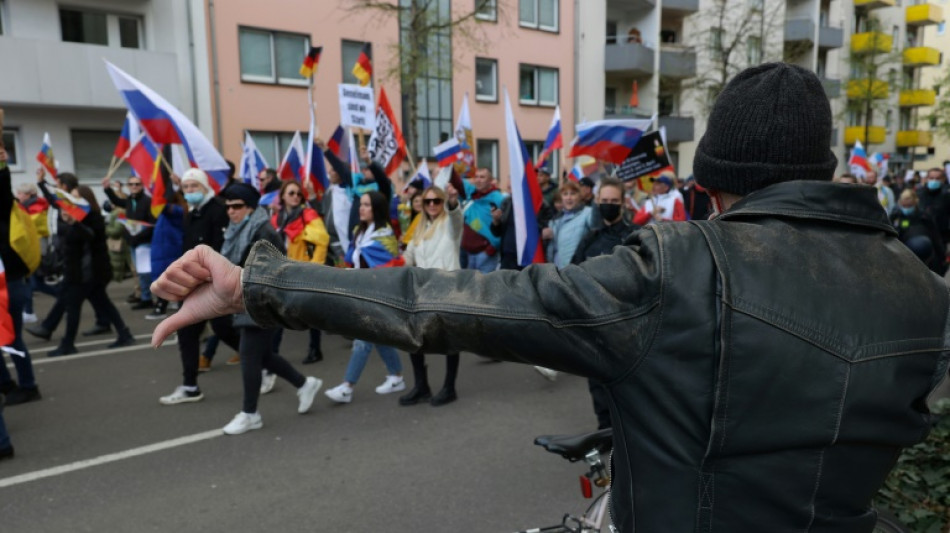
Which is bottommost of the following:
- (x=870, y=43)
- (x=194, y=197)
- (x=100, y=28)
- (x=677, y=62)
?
(x=194, y=197)

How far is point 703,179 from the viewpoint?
137cm

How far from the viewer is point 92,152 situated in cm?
1702

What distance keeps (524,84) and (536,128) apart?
5.62 feet

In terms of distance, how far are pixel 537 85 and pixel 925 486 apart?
24.0 metres

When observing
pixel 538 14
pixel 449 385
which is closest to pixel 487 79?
pixel 538 14

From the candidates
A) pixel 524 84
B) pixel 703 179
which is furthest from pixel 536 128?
pixel 703 179

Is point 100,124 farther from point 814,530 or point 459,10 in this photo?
point 814,530

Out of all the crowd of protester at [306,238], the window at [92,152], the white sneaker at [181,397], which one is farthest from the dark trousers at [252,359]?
the window at [92,152]

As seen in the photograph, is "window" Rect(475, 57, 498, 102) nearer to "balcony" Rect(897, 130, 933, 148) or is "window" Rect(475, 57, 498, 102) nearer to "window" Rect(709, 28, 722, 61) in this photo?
"window" Rect(709, 28, 722, 61)

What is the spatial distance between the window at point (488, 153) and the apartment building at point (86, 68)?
31.5 feet

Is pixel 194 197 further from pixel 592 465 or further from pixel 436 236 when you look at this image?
pixel 592 465

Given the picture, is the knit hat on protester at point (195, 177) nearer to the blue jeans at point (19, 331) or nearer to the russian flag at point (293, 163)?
the blue jeans at point (19, 331)

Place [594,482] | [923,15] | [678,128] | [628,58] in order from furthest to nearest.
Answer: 1. [923,15]
2. [678,128]
3. [628,58]
4. [594,482]

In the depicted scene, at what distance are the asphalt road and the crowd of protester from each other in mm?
234
